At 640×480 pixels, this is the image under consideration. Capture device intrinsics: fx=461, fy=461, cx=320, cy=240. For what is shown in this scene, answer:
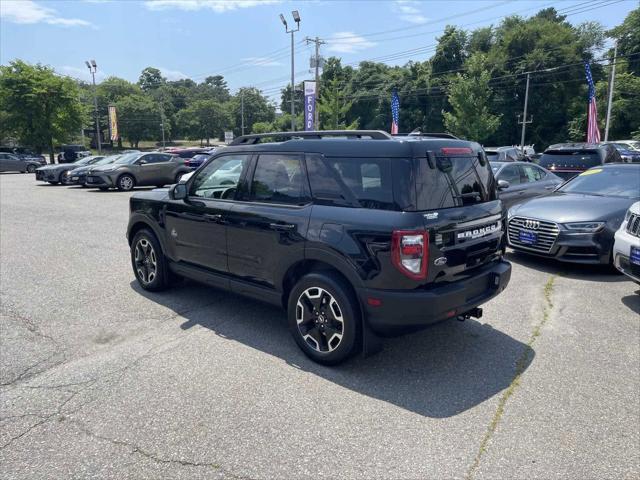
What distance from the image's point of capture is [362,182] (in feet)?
11.9

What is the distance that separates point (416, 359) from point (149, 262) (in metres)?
3.44

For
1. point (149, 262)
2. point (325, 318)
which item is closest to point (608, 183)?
point (325, 318)

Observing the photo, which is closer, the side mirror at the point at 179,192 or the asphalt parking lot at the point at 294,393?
the asphalt parking lot at the point at 294,393

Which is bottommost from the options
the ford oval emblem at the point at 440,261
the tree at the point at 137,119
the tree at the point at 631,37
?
the ford oval emblem at the point at 440,261

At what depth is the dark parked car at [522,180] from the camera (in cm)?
998

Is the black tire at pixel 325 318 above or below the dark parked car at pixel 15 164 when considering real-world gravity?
below

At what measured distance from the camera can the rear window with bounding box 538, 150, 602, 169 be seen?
41.1ft

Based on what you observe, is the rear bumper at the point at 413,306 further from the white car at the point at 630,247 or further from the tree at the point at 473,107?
the tree at the point at 473,107

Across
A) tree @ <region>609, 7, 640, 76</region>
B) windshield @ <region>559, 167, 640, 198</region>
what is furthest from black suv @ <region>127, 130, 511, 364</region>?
tree @ <region>609, 7, 640, 76</region>

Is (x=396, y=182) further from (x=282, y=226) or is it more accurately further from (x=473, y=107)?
(x=473, y=107)

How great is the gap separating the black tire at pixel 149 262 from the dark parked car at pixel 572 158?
11283 millimetres

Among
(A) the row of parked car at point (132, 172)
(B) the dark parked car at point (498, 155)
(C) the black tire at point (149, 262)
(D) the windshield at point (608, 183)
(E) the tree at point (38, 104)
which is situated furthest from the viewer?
(E) the tree at point (38, 104)

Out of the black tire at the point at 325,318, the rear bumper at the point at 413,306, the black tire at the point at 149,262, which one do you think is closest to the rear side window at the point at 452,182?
the rear bumper at the point at 413,306

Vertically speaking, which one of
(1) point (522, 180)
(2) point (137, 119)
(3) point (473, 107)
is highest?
(2) point (137, 119)
